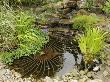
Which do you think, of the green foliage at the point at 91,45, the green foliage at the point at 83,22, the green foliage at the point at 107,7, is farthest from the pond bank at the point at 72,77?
the green foliage at the point at 107,7

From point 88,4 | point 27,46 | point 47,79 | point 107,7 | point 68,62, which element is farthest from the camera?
point 88,4

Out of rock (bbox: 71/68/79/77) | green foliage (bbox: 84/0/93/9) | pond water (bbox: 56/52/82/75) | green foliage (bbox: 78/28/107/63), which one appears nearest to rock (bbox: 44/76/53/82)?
pond water (bbox: 56/52/82/75)

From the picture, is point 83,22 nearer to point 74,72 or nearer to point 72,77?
point 74,72

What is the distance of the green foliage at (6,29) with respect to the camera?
6096 millimetres

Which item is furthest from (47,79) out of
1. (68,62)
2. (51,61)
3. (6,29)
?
(6,29)

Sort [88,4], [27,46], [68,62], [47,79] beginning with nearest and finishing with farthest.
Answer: [47,79], [68,62], [27,46], [88,4]

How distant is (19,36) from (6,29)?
34 centimetres

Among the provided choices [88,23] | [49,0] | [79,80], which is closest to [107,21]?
[88,23]

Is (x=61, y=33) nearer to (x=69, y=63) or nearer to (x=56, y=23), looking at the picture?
(x=56, y=23)

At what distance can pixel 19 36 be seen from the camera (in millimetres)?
6273

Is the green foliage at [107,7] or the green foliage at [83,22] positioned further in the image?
the green foliage at [107,7]

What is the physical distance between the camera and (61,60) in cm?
609

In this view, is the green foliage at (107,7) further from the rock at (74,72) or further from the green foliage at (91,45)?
the rock at (74,72)

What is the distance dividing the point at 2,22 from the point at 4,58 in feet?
2.63
